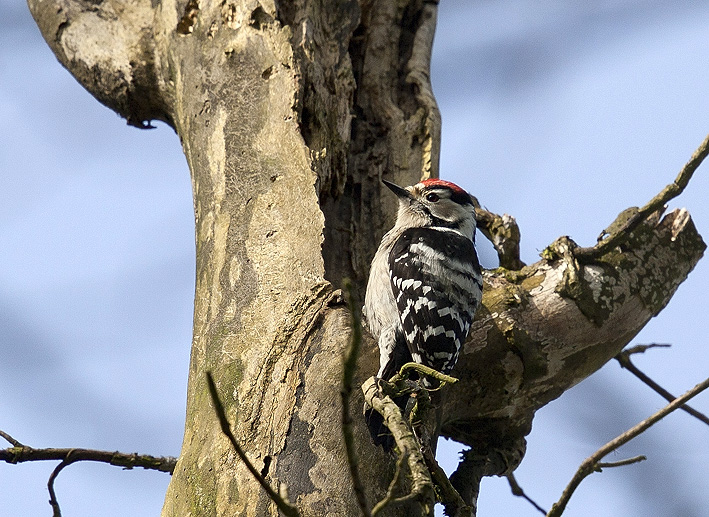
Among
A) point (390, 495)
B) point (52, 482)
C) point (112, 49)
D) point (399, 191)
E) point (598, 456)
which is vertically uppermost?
point (112, 49)

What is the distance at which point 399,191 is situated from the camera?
12.2 ft

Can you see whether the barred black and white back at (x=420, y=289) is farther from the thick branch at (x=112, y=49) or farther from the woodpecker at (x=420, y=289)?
the thick branch at (x=112, y=49)

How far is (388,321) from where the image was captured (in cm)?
359

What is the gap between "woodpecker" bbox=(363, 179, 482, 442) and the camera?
325 cm

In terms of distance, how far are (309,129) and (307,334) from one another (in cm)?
103

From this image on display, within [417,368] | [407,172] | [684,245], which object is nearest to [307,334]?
[417,368]

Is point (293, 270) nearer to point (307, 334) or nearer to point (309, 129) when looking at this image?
point (307, 334)

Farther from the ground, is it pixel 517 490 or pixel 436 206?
pixel 436 206

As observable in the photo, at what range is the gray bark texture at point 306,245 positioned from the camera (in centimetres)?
242

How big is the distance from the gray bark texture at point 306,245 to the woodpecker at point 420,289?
0.08m

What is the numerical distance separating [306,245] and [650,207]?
1455 millimetres

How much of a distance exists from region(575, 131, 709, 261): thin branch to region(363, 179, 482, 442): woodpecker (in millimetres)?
503

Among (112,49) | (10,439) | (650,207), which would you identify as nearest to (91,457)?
(10,439)

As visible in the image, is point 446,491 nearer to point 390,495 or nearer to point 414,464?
point 414,464
